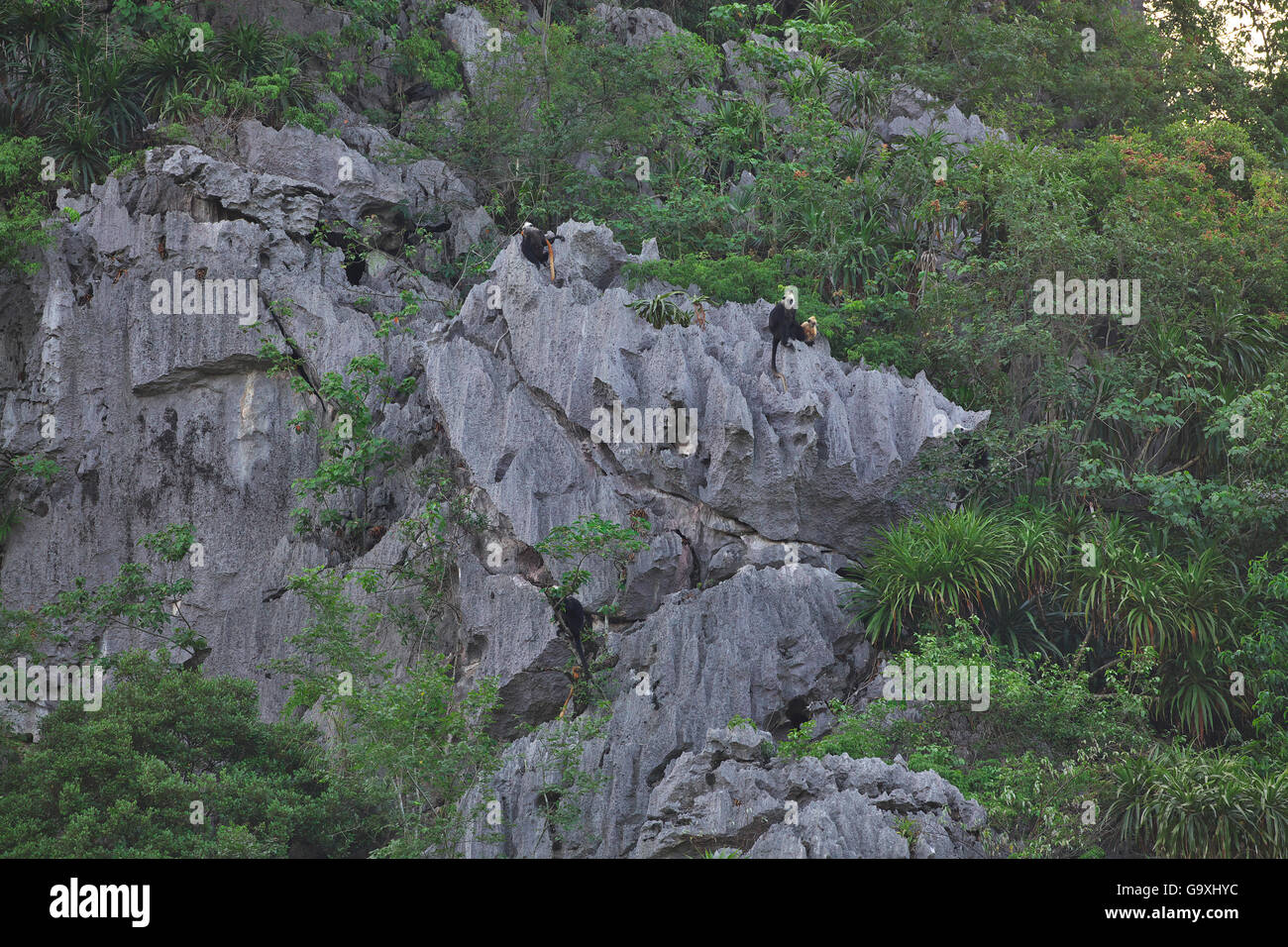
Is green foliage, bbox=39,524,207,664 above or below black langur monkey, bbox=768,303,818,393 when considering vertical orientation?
below

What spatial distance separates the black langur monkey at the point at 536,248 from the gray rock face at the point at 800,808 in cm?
774

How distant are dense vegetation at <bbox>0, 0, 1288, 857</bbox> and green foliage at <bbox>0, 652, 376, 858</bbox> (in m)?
0.04

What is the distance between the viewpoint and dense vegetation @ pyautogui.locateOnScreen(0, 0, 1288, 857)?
1232 cm

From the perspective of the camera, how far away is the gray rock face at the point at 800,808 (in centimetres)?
1029

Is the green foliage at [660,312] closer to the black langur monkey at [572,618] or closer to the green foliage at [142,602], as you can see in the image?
the black langur monkey at [572,618]

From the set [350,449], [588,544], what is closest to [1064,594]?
[588,544]

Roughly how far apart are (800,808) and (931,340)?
344 inches

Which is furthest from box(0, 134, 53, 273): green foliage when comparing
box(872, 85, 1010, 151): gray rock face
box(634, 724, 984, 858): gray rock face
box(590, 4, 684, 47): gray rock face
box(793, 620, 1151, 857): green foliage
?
box(793, 620, 1151, 857): green foliage

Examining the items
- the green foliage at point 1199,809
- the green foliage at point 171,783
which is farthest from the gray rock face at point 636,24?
the green foliage at point 1199,809

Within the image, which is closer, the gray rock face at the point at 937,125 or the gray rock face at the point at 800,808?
the gray rock face at the point at 800,808

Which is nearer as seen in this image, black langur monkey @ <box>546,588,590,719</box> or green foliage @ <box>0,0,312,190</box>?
black langur monkey @ <box>546,588,590,719</box>

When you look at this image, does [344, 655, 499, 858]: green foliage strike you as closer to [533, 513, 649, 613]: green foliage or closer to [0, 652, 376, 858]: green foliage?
[0, 652, 376, 858]: green foliage

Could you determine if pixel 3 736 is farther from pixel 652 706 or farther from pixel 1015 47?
pixel 1015 47

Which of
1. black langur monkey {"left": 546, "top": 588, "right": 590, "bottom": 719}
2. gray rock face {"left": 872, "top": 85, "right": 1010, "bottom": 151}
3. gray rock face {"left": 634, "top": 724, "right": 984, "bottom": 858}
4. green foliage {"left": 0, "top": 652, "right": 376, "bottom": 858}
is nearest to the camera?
gray rock face {"left": 634, "top": 724, "right": 984, "bottom": 858}
